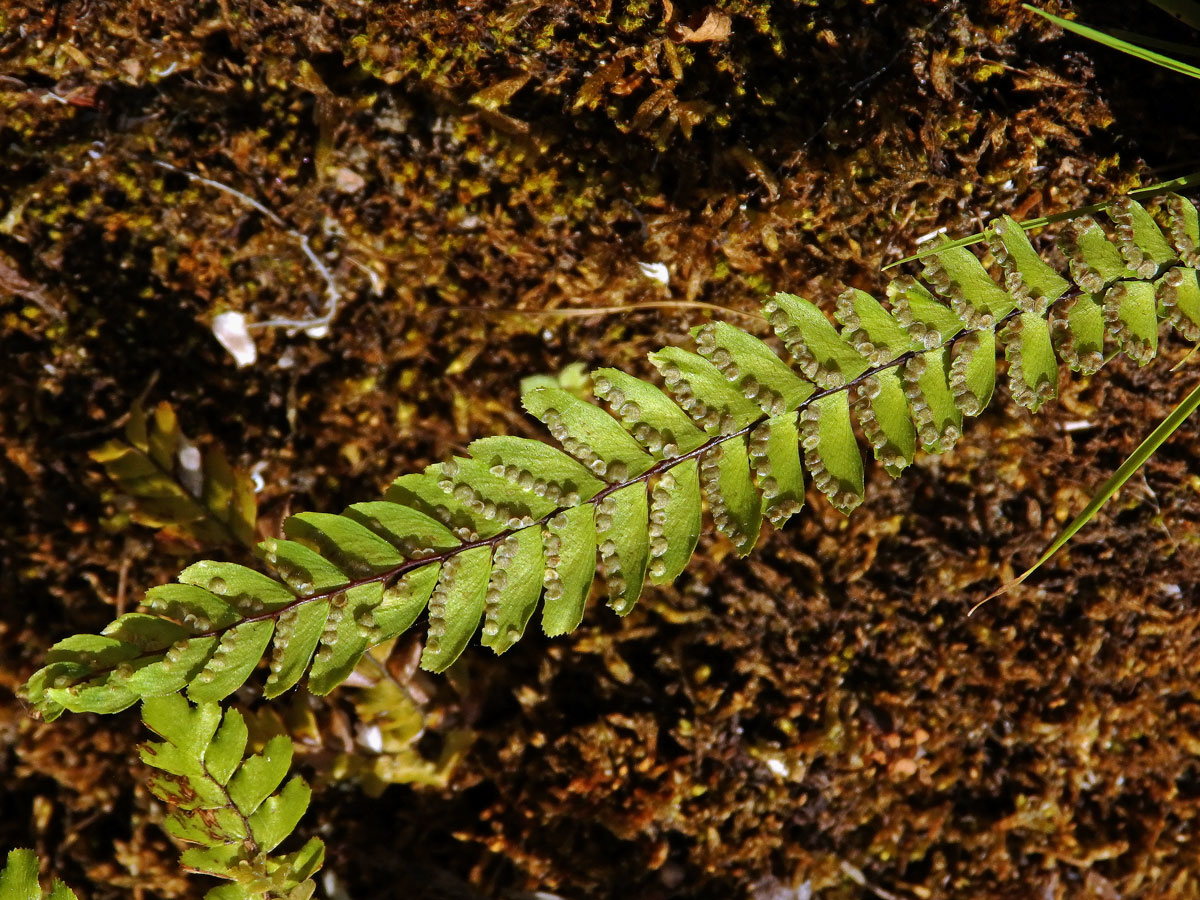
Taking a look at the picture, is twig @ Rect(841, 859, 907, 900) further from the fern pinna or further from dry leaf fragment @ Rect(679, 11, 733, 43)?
dry leaf fragment @ Rect(679, 11, 733, 43)

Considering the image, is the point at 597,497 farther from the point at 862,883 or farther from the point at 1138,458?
the point at 862,883

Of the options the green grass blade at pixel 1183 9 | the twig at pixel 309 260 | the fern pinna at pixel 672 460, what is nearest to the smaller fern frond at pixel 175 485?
the twig at pixel 309 260

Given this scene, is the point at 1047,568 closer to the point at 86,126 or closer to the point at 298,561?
the point at 298,561

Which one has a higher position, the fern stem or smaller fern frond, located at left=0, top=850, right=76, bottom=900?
the fern stem

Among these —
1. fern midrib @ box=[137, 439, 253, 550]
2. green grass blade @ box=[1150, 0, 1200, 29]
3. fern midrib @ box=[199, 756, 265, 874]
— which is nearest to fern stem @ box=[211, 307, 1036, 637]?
fern midrib @ box=[199, 756, 265, 874]

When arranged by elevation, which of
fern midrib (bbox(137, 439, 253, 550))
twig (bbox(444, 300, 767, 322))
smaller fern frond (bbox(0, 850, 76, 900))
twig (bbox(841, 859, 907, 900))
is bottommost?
twig (bbox(841, 859, 907, 900))

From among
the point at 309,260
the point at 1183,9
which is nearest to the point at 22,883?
the point at 309,260

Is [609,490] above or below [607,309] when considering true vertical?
below
